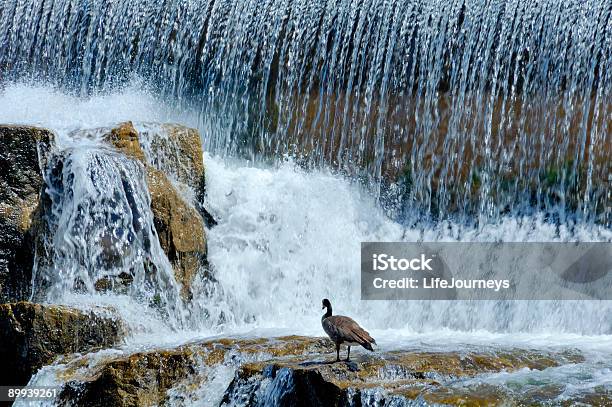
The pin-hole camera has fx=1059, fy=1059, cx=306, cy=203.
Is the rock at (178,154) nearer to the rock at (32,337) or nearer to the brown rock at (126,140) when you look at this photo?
the brown rock at (126,140)

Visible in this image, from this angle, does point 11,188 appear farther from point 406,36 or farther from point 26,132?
point 406,36

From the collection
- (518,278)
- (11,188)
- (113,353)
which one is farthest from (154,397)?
(518,278)

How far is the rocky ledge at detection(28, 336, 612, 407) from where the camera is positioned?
7902 mm

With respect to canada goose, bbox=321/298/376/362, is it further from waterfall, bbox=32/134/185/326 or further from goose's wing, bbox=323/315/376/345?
waterfall, bbox=32/134/185/326

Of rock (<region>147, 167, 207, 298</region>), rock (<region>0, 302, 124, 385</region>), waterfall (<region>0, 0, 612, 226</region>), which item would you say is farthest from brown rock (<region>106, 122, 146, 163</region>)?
waterfall (<region>0, 0, 612, 226</region>)

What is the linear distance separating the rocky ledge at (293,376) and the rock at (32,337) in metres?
0.56

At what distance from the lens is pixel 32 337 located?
419 inches

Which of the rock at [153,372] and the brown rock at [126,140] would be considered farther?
the brown rock at [126,140]

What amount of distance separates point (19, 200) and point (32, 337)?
2501 millimetres

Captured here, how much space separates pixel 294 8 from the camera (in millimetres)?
19422

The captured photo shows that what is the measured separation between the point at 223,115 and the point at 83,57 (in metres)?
3.76
